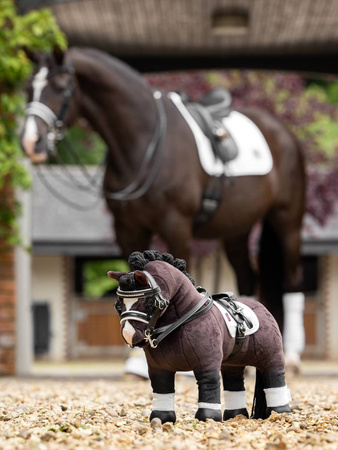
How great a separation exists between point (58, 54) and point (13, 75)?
153 centimetres

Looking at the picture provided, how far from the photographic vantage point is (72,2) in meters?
7.18

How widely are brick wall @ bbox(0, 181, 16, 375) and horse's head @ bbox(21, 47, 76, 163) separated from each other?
1.77 m

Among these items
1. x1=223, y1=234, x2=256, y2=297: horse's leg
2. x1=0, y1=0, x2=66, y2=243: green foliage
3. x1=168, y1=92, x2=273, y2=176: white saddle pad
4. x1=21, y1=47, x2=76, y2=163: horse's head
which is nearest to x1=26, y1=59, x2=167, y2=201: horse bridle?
x1=21, y1=47, x2=76, y2=163: horse's head

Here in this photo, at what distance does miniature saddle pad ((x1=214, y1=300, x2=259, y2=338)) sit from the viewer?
3.33 m

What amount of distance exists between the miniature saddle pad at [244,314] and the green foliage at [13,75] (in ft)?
12.4

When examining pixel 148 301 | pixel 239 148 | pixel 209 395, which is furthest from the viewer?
pixel 239 148

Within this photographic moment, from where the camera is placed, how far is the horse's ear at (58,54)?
228 inches

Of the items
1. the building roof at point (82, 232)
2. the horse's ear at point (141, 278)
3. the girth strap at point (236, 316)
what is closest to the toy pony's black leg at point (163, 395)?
the girth strap at point (236, 316)

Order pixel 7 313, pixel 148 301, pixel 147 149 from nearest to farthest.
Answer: pixel 148 301
pixel 147 149
pixel 7 313

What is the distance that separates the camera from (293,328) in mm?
6785

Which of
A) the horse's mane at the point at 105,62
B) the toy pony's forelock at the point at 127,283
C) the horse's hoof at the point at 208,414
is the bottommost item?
the horse's hoof at the point at 208,414

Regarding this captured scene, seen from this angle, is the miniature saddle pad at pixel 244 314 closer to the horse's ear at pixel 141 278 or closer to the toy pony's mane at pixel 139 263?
the toy pony's mane at pixel 139 263

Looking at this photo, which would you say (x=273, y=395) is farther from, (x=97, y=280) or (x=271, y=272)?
(x=97, y=280)

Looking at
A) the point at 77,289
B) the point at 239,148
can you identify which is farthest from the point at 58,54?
the point at 77,289
